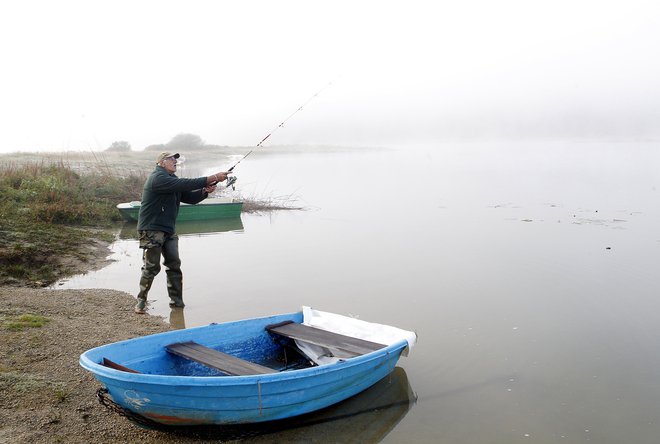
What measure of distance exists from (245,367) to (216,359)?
32cm

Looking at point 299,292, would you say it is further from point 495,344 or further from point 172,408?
point 172,408

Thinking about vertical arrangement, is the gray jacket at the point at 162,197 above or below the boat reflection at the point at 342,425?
above

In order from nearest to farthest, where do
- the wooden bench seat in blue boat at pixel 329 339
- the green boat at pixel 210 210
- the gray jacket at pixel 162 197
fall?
the wooden bench seat in blue boat at pixel 329 339 < the gray jacket at pixel 162 197 < the green boat at pixel 210 210

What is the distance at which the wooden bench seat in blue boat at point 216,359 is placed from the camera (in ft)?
15.2

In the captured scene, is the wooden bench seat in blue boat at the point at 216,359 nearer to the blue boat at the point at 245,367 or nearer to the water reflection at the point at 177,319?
the blue boat at the point at 245,367

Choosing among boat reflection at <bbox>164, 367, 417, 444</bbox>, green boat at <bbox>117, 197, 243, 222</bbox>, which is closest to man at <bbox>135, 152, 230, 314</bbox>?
boat reflection at <bbox>164, 367, 417, 444</bbox>

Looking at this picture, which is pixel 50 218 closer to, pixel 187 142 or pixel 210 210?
pixel 210 210

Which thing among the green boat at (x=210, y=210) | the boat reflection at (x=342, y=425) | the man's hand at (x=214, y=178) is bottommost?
the boat reflection at (x=342, y=425)

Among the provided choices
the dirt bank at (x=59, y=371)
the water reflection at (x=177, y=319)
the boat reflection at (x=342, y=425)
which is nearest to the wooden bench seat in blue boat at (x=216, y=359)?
the boat reflection at (x=342, y=425)

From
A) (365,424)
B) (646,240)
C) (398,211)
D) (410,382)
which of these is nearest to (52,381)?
(365,424)

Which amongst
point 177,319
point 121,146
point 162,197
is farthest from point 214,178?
point 121,146

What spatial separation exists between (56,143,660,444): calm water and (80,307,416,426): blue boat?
0.45 metres

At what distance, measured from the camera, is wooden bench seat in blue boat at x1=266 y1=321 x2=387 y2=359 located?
5.31m

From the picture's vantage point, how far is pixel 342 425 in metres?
4.95
